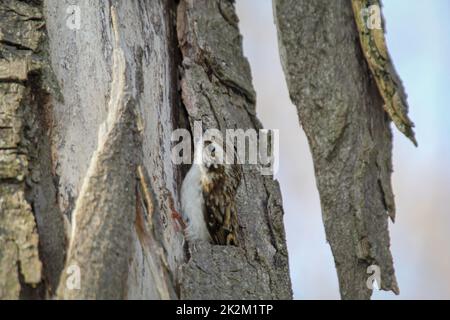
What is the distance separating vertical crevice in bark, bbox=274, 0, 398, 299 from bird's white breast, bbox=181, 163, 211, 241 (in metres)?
0.71

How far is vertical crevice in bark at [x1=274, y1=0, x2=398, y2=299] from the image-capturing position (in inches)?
121

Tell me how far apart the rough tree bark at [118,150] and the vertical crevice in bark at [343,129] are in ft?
1.47

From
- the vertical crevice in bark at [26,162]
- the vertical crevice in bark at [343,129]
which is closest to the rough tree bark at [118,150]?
the vertical crevice in bark at [26,162]

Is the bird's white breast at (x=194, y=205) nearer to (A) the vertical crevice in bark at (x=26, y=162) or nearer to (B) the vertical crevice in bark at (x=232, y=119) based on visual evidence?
(B) the vertical crevice in bark at (x=232, y=119)

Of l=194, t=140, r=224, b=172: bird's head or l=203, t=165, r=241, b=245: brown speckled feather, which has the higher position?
l=194, t=140, r=224, b=172: bird's head

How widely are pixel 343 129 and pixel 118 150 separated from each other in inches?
31.6

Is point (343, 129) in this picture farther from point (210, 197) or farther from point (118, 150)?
point (210, 197)

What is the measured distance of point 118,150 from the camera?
2.91 meters

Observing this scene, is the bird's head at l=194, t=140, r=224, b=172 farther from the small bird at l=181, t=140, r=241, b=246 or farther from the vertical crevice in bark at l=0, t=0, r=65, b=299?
the vertical crevice in bark at l=0, t=0, r=65, b=299

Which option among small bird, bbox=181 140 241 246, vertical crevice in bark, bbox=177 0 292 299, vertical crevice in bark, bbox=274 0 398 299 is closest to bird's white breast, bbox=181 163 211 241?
small bird, bbox=181 140 241 246

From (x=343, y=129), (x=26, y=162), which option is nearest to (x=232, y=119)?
(x=343, y=129)

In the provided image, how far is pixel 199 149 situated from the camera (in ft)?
12.0

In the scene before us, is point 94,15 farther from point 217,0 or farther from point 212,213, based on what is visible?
point 212,213
